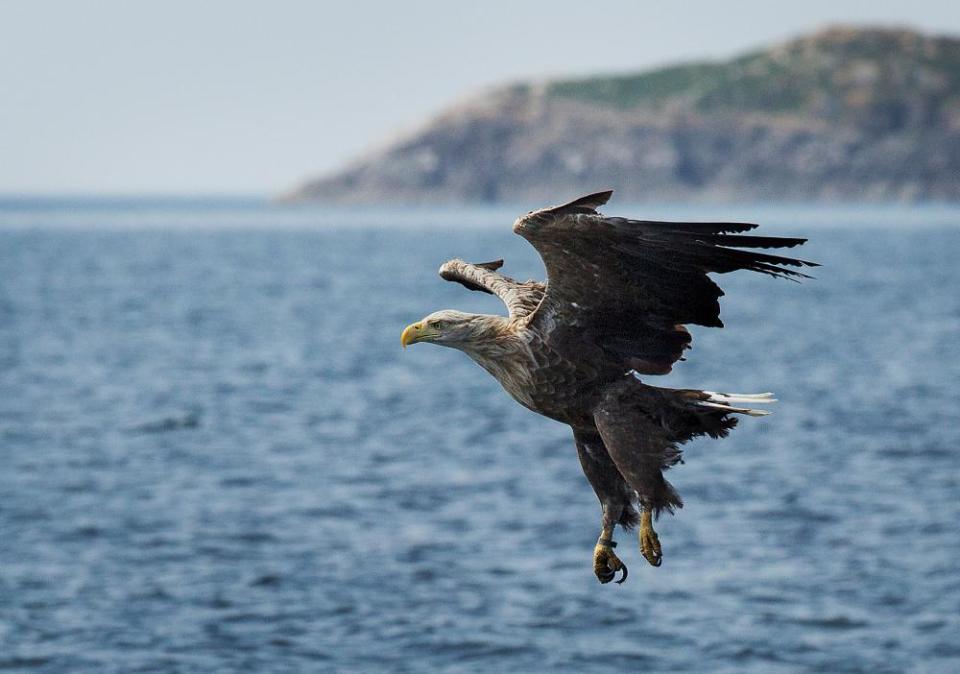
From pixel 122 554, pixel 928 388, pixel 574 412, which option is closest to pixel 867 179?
pixel 928 388

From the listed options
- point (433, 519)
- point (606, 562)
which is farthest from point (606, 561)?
point (433, 519)

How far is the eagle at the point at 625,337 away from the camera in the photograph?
7922mm

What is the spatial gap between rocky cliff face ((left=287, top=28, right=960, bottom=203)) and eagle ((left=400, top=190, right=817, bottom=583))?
579 feet

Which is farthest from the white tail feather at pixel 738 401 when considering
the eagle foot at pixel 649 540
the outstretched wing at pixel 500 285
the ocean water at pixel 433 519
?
the ocean water at pixel 433 519

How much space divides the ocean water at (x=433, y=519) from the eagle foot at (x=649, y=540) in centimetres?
1066

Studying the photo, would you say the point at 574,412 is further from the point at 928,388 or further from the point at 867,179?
the point at 867,179

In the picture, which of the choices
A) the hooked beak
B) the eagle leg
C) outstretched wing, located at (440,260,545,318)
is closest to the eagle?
the hooked beak

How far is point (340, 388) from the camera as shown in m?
44.1

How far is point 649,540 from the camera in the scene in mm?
8320

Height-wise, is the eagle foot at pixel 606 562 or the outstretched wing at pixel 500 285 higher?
the outstretched wing at pixel 500 285

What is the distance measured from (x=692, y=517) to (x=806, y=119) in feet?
548

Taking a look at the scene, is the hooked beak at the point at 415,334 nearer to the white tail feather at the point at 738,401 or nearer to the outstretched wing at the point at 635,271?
the outstretched wing at the point at 635,271

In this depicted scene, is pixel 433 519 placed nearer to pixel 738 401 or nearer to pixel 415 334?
pixel 415 334

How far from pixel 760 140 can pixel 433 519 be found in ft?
546
